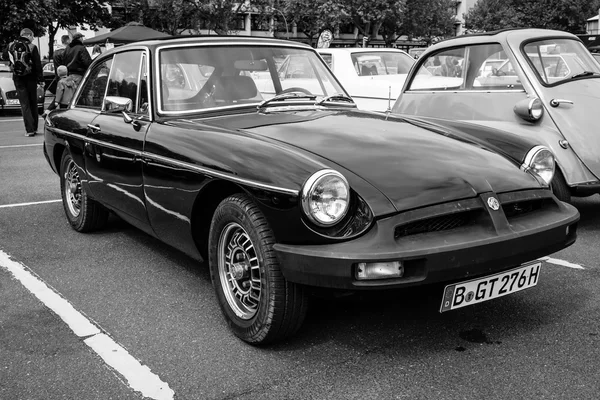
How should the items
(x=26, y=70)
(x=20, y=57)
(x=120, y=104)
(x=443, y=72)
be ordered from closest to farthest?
(x=120, y=104) < (x=443, y=72) < (x=20, y=57) < (x=26, y=70)

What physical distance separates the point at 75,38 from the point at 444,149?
9.35 m

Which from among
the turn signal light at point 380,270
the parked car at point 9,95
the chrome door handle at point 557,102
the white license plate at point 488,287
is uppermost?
the chrome door handle at point 557,102

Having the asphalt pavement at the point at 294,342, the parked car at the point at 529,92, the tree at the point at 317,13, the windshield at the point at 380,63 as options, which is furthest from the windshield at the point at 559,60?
the tree at the point at 317,13

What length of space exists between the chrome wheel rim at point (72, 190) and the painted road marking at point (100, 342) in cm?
107

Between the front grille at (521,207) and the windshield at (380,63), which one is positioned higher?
the front grille at (521,207)

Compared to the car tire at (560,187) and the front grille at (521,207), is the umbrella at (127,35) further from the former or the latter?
the front grille at (521,207)

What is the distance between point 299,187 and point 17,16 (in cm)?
3082

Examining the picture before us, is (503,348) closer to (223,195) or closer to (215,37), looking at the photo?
(223,195)

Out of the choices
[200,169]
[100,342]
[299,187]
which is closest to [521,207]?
[299,187]

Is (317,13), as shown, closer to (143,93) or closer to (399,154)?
(143,93)

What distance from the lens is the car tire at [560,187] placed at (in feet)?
17.3

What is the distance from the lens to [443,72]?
263 inches

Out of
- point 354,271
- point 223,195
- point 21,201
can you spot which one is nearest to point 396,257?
point 354,271

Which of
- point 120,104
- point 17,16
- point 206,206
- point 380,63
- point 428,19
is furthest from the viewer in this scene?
point 428,19
